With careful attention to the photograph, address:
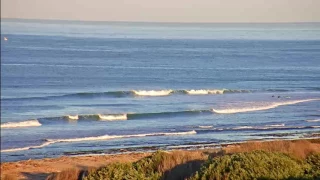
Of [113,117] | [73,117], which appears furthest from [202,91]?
[73,117]

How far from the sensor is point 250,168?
12461mm

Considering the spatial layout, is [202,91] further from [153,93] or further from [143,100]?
[143,100]

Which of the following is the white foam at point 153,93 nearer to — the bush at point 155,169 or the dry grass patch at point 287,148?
the dry grass patch at point 287,148

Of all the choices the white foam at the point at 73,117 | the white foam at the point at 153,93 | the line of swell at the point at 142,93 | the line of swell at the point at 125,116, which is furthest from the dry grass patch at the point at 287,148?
the white foam at the point at 153,93

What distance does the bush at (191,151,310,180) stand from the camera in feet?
40.4

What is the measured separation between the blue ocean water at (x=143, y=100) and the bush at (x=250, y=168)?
4.18 meters

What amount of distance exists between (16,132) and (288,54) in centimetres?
6372

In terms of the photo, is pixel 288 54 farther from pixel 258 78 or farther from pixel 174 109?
pixel 174 109

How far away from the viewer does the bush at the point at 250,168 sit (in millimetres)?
12312

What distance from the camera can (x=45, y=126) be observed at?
89.6ft

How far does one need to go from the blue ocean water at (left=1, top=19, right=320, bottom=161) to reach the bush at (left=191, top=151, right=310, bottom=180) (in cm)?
418

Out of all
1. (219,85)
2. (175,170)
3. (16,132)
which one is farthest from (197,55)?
(175,170)

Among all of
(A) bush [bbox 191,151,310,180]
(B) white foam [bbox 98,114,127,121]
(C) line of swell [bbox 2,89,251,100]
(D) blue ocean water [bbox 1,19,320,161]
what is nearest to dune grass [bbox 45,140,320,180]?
(A) bush [bbox 191,151,310,180]

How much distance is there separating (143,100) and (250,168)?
2550 cm
